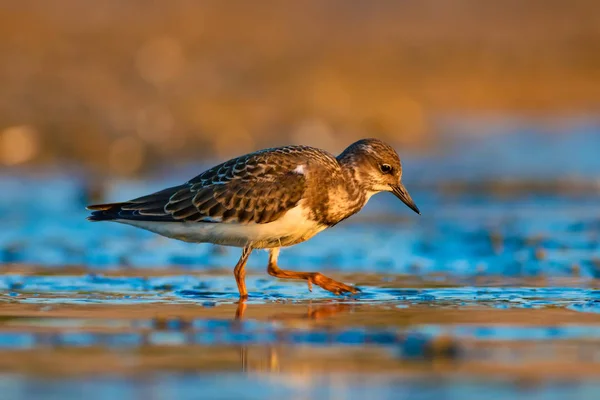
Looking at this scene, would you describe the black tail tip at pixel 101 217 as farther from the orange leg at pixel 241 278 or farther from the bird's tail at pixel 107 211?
the orange leg at pixel 241 278

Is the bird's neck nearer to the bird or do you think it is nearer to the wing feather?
the bird

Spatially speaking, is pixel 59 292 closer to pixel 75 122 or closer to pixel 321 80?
pixel 75 122

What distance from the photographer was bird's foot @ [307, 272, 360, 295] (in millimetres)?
7768

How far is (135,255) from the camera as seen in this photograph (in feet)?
32.6

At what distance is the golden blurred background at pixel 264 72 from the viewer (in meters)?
18.0

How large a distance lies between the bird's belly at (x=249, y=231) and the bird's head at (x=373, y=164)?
552mm

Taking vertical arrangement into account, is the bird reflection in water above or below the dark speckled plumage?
below

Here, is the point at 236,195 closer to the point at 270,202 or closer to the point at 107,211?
the point at 270,202

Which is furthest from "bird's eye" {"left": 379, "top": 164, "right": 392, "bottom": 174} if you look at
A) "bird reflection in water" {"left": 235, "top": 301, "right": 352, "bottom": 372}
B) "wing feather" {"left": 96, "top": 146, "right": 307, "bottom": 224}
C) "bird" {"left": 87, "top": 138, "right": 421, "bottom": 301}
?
"bird reflection in water" {"left": 235, "top": 301, "right": 352, "bottom": 372}

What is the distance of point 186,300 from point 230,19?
84.3 feet

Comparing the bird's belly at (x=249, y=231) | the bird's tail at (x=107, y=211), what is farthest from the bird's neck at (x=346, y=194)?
the bird's tail at (x=107, y=211)

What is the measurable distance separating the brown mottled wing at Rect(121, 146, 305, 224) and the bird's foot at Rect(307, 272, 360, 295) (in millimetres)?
485

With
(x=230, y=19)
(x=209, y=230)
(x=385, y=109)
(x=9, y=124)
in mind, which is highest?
(x=230, y=19)

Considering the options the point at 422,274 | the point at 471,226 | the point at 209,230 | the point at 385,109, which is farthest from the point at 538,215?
the point at 385,109
